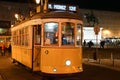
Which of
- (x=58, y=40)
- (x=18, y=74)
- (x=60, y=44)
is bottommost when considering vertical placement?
(x=18, y=74)

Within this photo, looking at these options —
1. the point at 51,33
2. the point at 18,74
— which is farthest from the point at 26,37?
the point at 51,33

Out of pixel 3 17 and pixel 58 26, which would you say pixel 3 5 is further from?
pixel 58 26

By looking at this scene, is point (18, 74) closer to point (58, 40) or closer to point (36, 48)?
point (36, 48)

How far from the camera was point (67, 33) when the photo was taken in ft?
47.1

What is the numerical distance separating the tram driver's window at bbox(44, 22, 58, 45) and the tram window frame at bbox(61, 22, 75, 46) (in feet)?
1.03

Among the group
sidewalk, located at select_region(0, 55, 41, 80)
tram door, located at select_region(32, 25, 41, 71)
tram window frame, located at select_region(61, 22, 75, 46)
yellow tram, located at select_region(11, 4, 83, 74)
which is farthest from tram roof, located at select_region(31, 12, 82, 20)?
sidewalk, located at select_region(0, 55, 41, 80)

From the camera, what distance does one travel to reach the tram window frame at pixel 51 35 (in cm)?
1423

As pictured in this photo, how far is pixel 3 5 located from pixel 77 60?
57067 mm

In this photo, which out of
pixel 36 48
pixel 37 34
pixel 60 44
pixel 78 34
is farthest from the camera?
pixel 36 48

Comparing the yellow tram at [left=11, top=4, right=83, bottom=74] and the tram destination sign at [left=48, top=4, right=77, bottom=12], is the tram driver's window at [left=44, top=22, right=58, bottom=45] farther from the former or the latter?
the tram destination sign at [left=48, top=4, right=77, bottom=12]

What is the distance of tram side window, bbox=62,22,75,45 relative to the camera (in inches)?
563

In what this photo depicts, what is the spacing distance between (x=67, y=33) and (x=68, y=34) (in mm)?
64

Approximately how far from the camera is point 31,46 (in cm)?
1606

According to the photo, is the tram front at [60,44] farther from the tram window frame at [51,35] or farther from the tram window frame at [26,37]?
the tram window frame at [26,37]
